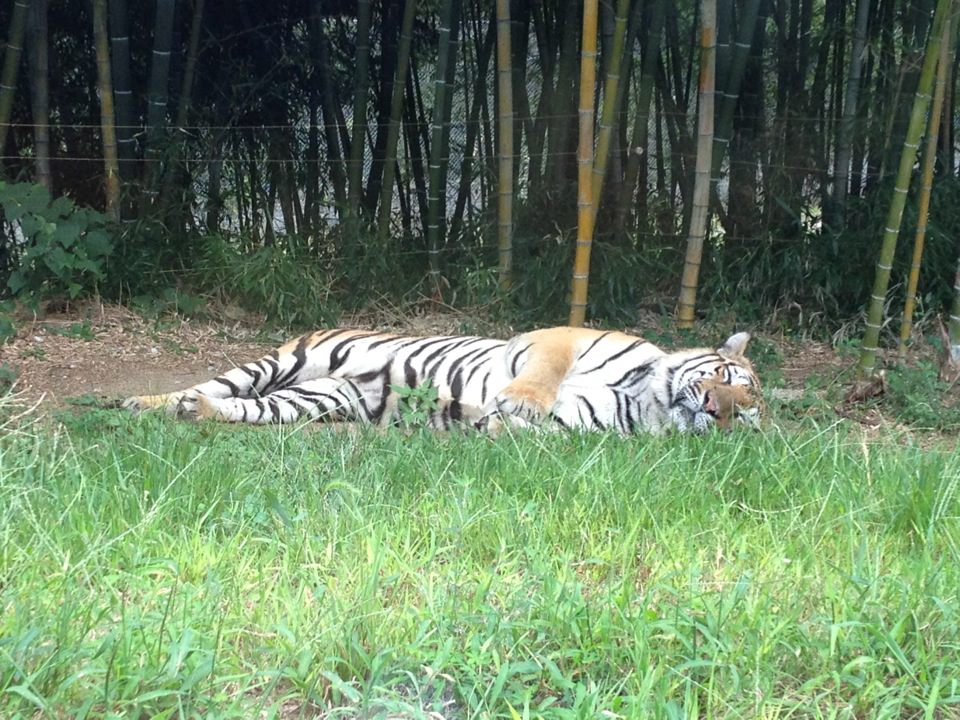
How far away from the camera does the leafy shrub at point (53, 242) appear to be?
18.6 ft

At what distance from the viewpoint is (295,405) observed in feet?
15.6

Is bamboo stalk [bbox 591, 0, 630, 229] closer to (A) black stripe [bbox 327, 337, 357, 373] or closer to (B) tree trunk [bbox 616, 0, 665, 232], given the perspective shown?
(B) tree trunk [bbox 616, 0, 665, 232]

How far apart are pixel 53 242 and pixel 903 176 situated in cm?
416

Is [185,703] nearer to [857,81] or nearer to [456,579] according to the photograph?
[456,579]

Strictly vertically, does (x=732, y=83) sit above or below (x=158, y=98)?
above

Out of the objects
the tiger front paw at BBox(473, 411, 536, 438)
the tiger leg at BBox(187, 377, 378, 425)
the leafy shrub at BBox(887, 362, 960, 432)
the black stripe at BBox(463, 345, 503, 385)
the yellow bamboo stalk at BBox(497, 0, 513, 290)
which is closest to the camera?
the tiger front paw at BBox(473, 411, 536, 438)

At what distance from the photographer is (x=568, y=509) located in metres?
2.76

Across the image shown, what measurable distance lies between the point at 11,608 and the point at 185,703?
457 mm

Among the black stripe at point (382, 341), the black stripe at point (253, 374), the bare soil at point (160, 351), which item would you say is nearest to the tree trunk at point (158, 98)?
the bare soil at point (160, 351)

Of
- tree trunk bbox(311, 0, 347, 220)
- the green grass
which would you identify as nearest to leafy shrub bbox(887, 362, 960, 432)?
the green grass

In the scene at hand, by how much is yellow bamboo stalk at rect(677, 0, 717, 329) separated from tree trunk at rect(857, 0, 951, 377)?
1.05 metres

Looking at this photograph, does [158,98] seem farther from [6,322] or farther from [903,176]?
[903,176]

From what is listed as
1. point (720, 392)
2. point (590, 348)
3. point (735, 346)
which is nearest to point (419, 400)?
point (590, 348)

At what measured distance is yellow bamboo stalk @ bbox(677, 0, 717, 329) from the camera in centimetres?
539
